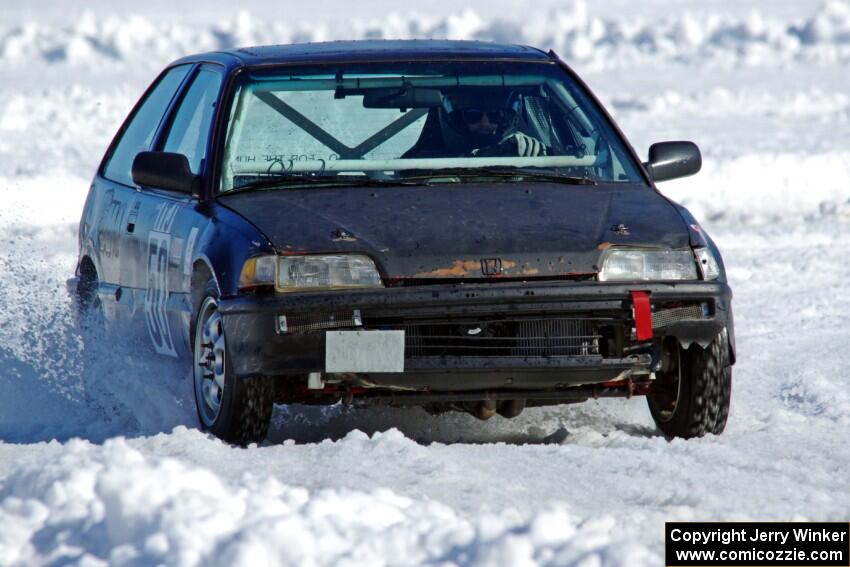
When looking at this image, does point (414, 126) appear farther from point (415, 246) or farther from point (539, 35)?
point (539, 35)

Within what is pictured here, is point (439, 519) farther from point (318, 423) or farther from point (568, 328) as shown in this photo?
point (318, 423)

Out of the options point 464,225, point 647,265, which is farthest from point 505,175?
point 647,265

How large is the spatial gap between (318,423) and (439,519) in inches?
95.0

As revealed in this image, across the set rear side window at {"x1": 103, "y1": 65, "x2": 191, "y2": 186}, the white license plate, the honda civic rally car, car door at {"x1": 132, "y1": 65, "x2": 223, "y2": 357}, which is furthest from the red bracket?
rear side window at {"x1": 103, "y1": 65, "x2": 191, "y2": 186}

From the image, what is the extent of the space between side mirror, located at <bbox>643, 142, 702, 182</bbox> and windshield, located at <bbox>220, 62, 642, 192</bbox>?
0.52ft

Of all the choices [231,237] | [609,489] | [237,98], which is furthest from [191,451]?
[237,98]

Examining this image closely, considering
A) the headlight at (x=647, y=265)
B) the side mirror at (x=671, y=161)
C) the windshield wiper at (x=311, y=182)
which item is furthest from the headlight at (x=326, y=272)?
the side mirror at (x=671, y=161)

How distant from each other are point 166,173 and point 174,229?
0.22m

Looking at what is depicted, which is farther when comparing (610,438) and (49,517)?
(610,438)

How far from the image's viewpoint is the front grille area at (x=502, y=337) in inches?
210

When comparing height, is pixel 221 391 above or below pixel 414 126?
below

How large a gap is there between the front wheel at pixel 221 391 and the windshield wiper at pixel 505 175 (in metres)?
0.93

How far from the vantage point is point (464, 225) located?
5.53 meters

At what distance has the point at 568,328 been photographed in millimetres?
5438
